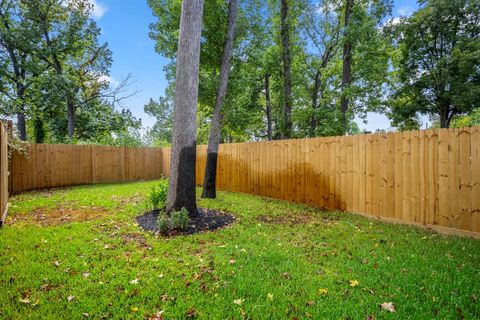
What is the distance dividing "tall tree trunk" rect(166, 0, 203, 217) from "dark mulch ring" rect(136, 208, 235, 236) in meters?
0.24

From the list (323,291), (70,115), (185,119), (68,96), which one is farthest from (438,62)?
(70,115)

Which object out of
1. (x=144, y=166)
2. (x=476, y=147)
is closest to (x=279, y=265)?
(x=476, y=147)

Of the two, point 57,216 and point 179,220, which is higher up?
point 179,220

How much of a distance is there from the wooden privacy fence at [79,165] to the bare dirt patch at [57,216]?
12.9 feet

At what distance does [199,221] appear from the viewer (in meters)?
4.70

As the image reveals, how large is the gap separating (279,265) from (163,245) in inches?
64.7

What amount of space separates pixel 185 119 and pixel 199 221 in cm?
187

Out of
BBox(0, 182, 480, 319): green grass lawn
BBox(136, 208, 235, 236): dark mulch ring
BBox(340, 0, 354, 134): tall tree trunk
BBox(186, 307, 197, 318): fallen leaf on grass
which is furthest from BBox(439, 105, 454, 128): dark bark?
BBox(186, 307, 197, 318): fallen leaf on grass

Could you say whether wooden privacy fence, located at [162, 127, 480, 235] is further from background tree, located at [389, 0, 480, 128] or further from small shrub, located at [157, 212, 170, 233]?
background tree, located at [389, 0, 480, 128]

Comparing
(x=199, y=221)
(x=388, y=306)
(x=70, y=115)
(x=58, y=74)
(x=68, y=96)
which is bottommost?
(x=388, y=306)

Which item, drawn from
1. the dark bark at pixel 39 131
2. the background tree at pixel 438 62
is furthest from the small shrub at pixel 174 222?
the dark bark at pixel 39 131

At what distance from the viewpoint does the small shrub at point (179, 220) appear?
4.20m

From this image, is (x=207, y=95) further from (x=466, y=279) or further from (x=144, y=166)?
(x=466, y=279)

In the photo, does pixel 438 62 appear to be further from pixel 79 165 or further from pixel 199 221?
pixel 79 165
